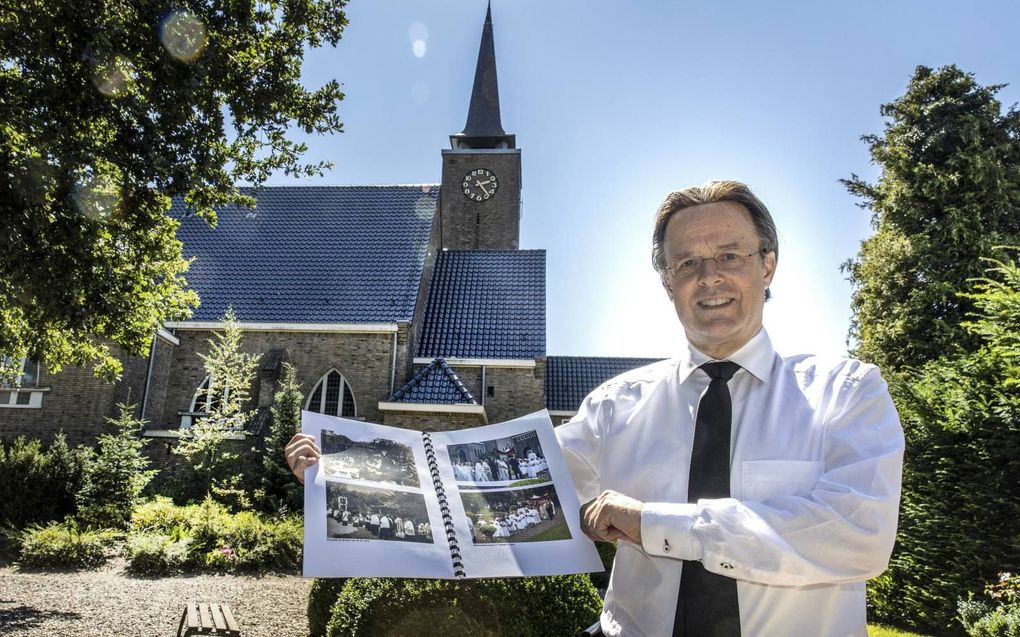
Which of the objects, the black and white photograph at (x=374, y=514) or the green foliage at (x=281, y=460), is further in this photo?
the green foliage at (x=281, y=460)

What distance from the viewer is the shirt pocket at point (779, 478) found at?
5.94 feet

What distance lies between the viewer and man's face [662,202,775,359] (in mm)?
2109

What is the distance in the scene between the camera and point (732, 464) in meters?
1.91

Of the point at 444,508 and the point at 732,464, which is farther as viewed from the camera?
the point at 444,508

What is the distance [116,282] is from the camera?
8312mm

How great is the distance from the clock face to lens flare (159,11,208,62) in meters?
A: 23.7

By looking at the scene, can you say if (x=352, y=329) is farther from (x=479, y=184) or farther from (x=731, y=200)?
(x=731, y=200)

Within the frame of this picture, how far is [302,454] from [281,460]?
49.6 ft

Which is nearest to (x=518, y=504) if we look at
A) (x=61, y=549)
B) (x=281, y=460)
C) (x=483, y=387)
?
(x=61, y=549)

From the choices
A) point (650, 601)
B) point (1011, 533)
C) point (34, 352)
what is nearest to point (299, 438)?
point (650, 601)

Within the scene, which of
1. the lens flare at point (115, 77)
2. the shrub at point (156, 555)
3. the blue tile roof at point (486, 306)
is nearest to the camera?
the lens flare at point (115, 77)

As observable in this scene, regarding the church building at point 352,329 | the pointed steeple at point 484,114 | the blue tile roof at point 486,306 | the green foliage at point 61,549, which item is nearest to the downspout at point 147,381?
the church building at point 352,329

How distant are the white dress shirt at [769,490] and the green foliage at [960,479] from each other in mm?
6506

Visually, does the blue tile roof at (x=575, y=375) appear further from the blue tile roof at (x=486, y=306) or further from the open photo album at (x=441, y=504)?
the open photo album at (x=441, y=504)
